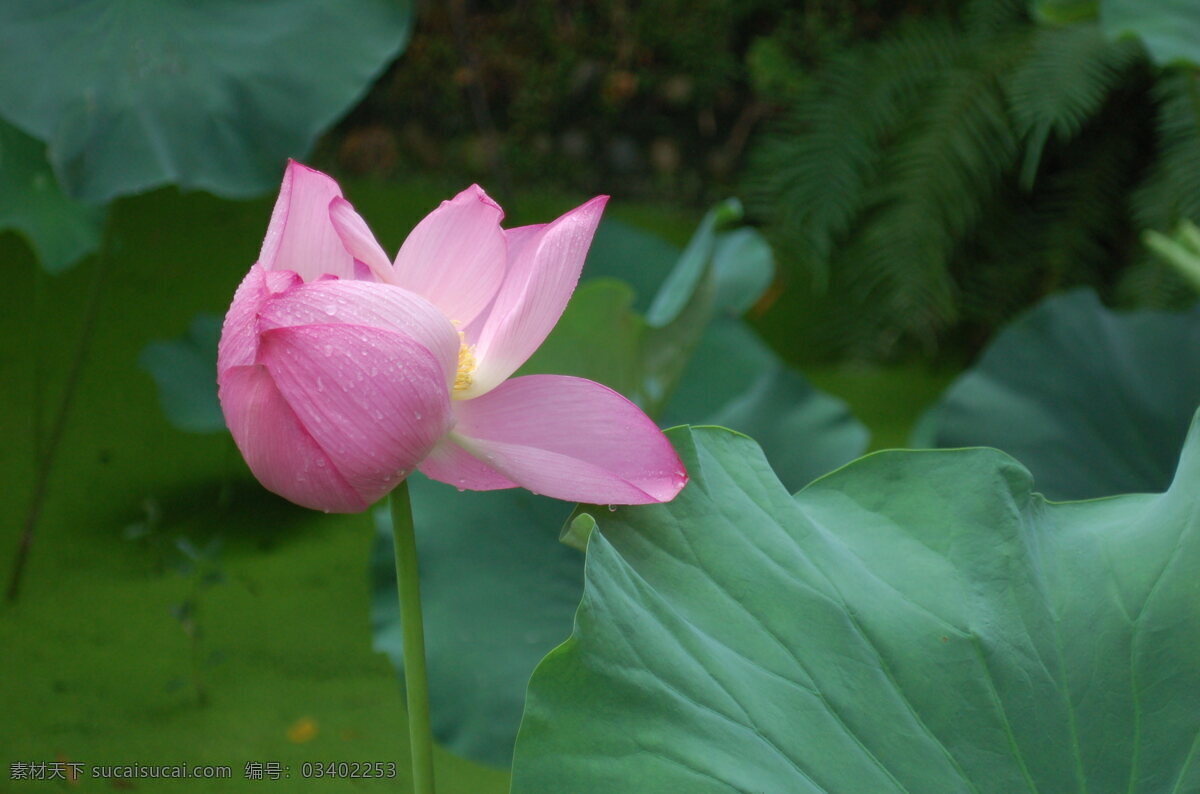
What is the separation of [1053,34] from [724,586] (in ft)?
7.20

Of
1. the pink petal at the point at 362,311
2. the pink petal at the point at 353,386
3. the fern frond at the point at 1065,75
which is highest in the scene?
the pink petal at the point at 362,311

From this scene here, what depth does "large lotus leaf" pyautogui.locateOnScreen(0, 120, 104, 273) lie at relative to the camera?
4.18ft

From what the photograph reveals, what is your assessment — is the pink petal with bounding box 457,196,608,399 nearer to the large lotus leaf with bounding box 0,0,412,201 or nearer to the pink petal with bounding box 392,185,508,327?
the pink petal with bounding box 392,185,508,327

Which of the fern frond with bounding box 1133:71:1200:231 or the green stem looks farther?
the fern frond with bounding box 1133:71:1200:231

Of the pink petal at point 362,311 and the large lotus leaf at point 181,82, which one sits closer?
the pink petal at point 362,311

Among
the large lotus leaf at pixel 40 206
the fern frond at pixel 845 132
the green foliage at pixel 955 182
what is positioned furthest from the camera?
the fern frond at pixel 845 132

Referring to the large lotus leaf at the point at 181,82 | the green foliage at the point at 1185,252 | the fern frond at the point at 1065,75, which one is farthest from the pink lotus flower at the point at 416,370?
the fern frond at the point at 1065,75

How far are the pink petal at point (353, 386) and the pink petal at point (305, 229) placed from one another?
5 cm

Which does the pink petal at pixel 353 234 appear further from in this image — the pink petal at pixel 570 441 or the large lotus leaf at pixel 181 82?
the large lotus leaf at pixel 181 82

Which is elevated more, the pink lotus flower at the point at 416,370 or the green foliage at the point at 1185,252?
the pink lotus flower at the point at 416,370

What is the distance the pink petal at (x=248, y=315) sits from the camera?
0.27 meters

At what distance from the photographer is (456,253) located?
1.07 ft

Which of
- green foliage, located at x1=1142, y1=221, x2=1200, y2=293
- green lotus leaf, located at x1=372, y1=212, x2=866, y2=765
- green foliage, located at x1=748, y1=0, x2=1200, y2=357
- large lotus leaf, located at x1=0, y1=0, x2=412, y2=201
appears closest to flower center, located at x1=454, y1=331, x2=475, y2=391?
green lotus leaf, located at x1=372, y1=212, x2=866, y2=765

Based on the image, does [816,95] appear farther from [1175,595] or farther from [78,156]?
[1175,595]
